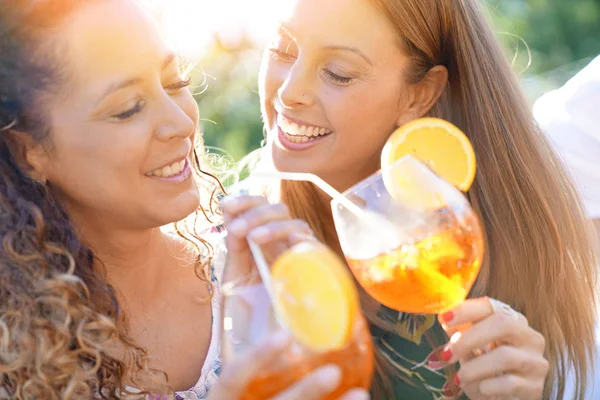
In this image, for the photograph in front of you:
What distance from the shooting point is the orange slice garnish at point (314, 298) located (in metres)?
1.37

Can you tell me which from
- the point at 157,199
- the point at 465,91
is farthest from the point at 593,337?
the point at 157,199

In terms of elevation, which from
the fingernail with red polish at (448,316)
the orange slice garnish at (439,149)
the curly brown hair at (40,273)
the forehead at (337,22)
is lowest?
the curly brown hair at (40,273)

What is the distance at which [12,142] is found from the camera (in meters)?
2.35

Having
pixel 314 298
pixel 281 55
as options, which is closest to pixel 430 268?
pixel 314 298

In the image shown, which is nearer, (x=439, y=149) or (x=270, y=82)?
(x=439, y=149)

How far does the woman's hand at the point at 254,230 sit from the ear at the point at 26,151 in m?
0.82

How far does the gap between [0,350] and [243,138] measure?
459 cm

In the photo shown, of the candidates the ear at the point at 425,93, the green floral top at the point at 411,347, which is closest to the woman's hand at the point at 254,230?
the green floral top at the point at 411,347

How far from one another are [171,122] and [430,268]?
0.97 metres

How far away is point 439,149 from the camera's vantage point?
222 cm

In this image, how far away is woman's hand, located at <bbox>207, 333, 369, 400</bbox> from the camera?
1.36m

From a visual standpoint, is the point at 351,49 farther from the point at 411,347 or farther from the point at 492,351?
the point at 492,351

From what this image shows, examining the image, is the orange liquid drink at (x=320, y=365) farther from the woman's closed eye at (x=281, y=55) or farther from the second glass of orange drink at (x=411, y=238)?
the woman's closed eye at (x=281, y=55)

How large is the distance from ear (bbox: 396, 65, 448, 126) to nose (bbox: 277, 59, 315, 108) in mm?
379
